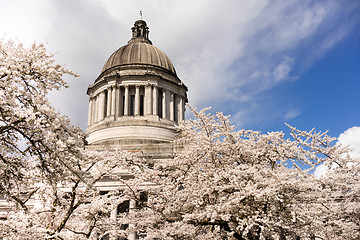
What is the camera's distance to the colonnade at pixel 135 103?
38844 millimetres

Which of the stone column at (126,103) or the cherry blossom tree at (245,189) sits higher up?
the stone column at (126,103)

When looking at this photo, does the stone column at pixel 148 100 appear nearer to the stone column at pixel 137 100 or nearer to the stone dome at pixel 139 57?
the stone column at pixel 137 100

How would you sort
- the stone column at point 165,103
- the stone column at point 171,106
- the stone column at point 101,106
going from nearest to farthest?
the stone column at point 165,103
the stone column at point 101,106
the stone column at point 171,106

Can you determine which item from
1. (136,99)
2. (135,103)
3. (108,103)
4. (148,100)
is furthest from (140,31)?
(148,100)

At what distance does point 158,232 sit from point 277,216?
762cm

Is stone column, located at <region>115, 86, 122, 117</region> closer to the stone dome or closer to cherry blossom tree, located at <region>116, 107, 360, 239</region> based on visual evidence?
the stone dome

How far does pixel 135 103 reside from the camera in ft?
128

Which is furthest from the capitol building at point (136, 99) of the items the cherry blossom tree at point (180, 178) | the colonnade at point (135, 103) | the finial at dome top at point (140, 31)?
the cherry blossom tree at point (180, 178)

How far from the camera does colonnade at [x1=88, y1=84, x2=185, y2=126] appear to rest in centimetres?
3884

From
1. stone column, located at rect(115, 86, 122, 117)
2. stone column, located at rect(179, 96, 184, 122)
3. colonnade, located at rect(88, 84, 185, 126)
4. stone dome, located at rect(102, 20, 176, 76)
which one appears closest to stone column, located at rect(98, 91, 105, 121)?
colonnade, located at rect(88, 84, 185, 126)

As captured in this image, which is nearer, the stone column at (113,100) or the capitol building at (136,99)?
the capitol building at (136,99)

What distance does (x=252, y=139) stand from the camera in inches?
621

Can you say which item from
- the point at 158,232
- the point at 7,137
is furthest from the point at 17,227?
the point at 158,232

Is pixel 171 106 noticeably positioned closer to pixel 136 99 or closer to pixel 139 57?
pixel 136 99
